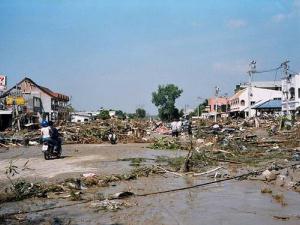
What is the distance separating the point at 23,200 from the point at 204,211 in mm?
4066

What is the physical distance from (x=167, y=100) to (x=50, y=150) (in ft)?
320

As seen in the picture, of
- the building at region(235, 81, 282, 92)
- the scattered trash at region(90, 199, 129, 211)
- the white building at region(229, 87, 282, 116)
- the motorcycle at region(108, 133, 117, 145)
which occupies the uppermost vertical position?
the building at region(235, 81, 282, 92)

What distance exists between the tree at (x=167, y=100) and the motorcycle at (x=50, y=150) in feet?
315

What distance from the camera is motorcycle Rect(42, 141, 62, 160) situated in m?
18.2

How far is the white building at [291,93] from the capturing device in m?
56.2

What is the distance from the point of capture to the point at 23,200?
974 cm

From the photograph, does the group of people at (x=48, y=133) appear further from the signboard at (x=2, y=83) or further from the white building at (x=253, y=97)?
the white building at (x=253, y=97)

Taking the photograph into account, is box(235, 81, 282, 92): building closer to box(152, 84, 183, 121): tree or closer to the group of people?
box(152, 84, 183, 121): tree

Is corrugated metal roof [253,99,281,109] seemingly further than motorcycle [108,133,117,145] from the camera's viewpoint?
Yes

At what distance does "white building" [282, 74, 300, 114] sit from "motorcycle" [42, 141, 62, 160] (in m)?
42.1

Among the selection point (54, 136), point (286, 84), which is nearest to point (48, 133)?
point (54, 136)

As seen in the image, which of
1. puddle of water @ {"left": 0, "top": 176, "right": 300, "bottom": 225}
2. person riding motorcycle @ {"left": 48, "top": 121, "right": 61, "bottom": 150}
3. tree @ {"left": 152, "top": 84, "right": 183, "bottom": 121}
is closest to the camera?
puddle of water @ {"left": 0, "top": 176, "right": 300, "bottom": 225}

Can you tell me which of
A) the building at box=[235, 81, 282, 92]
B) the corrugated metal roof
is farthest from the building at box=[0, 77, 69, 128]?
the building at box=[235, 81, 282, 92]

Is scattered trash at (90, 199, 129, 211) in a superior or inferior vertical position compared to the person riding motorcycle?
inferior
